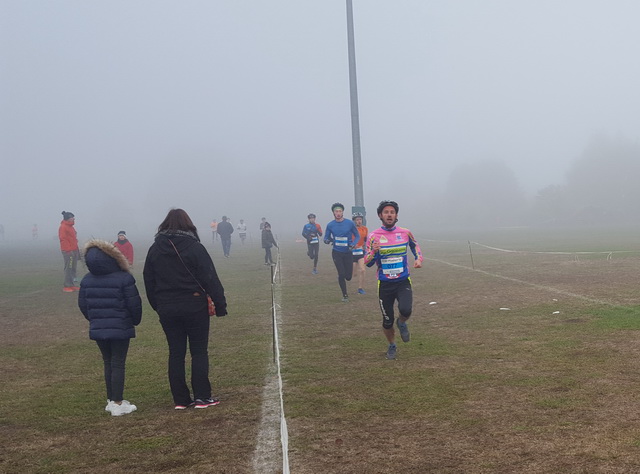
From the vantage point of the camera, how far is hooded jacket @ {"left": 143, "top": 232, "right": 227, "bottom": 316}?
20.6ft

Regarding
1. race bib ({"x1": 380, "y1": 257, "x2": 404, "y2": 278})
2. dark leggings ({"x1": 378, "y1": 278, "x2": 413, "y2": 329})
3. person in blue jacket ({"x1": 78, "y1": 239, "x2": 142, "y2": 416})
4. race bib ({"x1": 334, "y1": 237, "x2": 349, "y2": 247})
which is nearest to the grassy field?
person in blue jacket ({"x1": 78, "y1": 239, "x2": 142, "y2": 416})

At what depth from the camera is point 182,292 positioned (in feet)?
20.7

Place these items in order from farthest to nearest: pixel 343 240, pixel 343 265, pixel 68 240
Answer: pixel 68 240 → pixel 343 240 → pixel 343 265

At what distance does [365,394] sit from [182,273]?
2.18m

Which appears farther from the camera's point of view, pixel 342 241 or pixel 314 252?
pixel 314 252

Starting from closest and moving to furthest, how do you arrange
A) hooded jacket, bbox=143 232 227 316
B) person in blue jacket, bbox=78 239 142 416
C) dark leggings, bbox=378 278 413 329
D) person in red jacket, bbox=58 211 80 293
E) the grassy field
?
the grassy field
hooded jacket, bbox=143 232 227 316
person in blue jacket, bbox=78 239 142 416
dark leggings, bbox=378 278 413 329
person in red jacket, bbox=58 211 80 293

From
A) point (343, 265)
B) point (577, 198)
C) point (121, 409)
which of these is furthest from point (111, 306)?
point (577, 198)

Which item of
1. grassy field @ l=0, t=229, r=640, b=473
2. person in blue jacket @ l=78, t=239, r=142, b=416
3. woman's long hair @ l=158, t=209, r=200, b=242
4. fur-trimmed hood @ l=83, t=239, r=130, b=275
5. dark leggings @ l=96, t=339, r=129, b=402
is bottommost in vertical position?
grassy field @ l=0, t=229, r=640, b=473

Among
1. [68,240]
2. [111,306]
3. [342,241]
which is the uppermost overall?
[68,240]

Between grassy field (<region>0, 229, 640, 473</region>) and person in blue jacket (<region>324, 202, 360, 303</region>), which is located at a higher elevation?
person in blue jacket (<region>324, 202, 360, 303</region>)

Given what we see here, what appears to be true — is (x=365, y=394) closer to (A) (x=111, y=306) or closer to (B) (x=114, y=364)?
(B) (x=114, y=364)

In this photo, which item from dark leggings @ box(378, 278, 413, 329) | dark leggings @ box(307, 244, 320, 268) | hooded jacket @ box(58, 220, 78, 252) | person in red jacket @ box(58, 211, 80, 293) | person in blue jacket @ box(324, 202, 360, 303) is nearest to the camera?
dark leggings @ box(378, 278, 413, 329)

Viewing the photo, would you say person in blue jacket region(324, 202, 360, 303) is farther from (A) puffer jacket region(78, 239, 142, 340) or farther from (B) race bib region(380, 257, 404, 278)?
(A) puffer jacket region(78, 239, 142, 340)

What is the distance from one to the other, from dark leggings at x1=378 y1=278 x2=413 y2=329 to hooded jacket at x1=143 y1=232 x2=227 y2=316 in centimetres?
269
